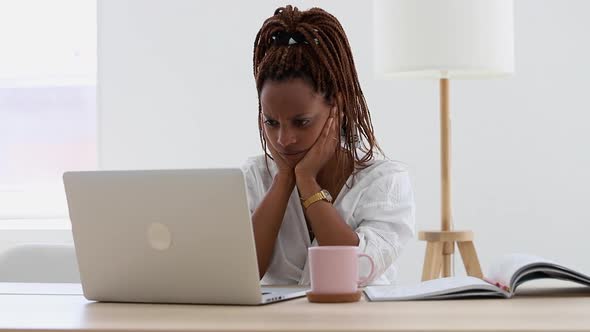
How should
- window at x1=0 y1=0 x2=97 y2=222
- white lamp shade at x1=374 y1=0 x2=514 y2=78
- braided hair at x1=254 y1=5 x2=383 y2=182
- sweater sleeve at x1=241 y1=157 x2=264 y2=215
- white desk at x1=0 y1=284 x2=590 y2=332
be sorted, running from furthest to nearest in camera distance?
window at x1=0 y1=0 x2=97 y2=222 < white lamp shade at x1=374 y1=0 x2=514 y2=78 < sweater sleeve at x1=241 y1=157 x2=264 y2=215 < braided hair at x1=254 y1=5 x2=383 y2=182 < white desk at x1=0 y1=284 x2=590 y2=332

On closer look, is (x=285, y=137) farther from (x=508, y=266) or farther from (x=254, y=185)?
(x=508, y=266)

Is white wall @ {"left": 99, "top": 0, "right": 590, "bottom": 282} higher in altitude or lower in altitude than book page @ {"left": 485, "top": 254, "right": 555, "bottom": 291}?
higher

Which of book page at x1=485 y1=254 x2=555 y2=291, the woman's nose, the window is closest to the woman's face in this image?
the woman's nose

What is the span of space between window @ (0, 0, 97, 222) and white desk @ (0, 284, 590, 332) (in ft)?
9.04

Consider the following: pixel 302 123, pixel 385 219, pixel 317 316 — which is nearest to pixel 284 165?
pixel 302 123

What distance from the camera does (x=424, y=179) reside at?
3729 mm

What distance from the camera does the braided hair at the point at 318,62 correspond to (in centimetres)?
197

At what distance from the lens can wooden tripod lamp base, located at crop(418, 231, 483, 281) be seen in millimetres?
3111

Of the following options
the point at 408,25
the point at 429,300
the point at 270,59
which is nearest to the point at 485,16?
the point at 408,25

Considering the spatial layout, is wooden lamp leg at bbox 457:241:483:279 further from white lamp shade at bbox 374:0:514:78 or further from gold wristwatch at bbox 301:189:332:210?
gold wristwatch at bbox 301:189:332:210

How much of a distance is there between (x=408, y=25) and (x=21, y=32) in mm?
1886

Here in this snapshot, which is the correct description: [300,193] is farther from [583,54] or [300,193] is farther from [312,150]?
[583,54]

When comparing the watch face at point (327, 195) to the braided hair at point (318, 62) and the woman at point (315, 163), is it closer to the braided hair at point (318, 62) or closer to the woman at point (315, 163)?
the woman at point (315, 163)

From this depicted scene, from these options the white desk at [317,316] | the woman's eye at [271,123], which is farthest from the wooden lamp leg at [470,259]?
the white desk at [317,316]
